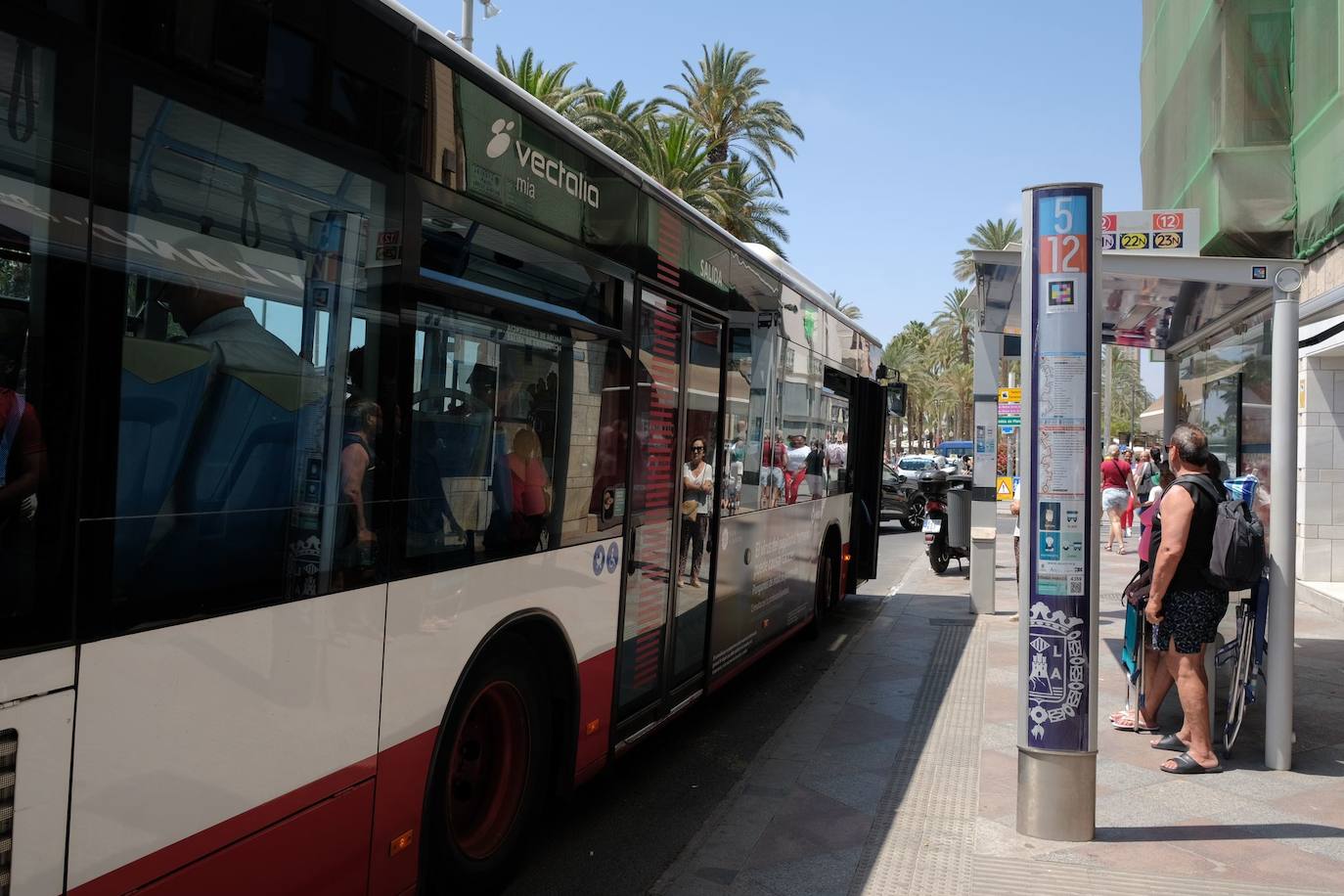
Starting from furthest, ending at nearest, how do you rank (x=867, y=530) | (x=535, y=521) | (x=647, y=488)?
(x=867, y=530) → (x=647, y=488) → (x=535, y=521)

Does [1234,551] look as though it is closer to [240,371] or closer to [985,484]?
[240,371]

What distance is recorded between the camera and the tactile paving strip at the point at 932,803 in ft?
15.3

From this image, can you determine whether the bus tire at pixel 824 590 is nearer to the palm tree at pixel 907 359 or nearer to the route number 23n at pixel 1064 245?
the route number 23n at pixel 1064 245

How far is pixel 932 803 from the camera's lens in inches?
224

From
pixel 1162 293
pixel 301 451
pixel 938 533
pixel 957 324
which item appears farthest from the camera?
pixel 957 324

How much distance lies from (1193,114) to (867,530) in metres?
9.21

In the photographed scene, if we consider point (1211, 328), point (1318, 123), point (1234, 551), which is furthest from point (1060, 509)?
point (1318, 123)

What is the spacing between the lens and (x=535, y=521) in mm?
4477

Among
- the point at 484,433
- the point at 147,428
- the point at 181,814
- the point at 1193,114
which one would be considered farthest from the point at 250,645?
the point at 1193,114

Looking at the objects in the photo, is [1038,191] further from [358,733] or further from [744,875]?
[358,733]

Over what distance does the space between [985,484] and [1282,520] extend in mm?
6543

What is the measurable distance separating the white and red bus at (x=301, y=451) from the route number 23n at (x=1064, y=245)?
201 centimetres

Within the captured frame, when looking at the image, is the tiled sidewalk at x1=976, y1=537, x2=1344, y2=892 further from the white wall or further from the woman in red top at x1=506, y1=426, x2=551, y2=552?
the white wall

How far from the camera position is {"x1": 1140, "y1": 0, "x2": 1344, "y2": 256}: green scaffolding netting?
505 inches
